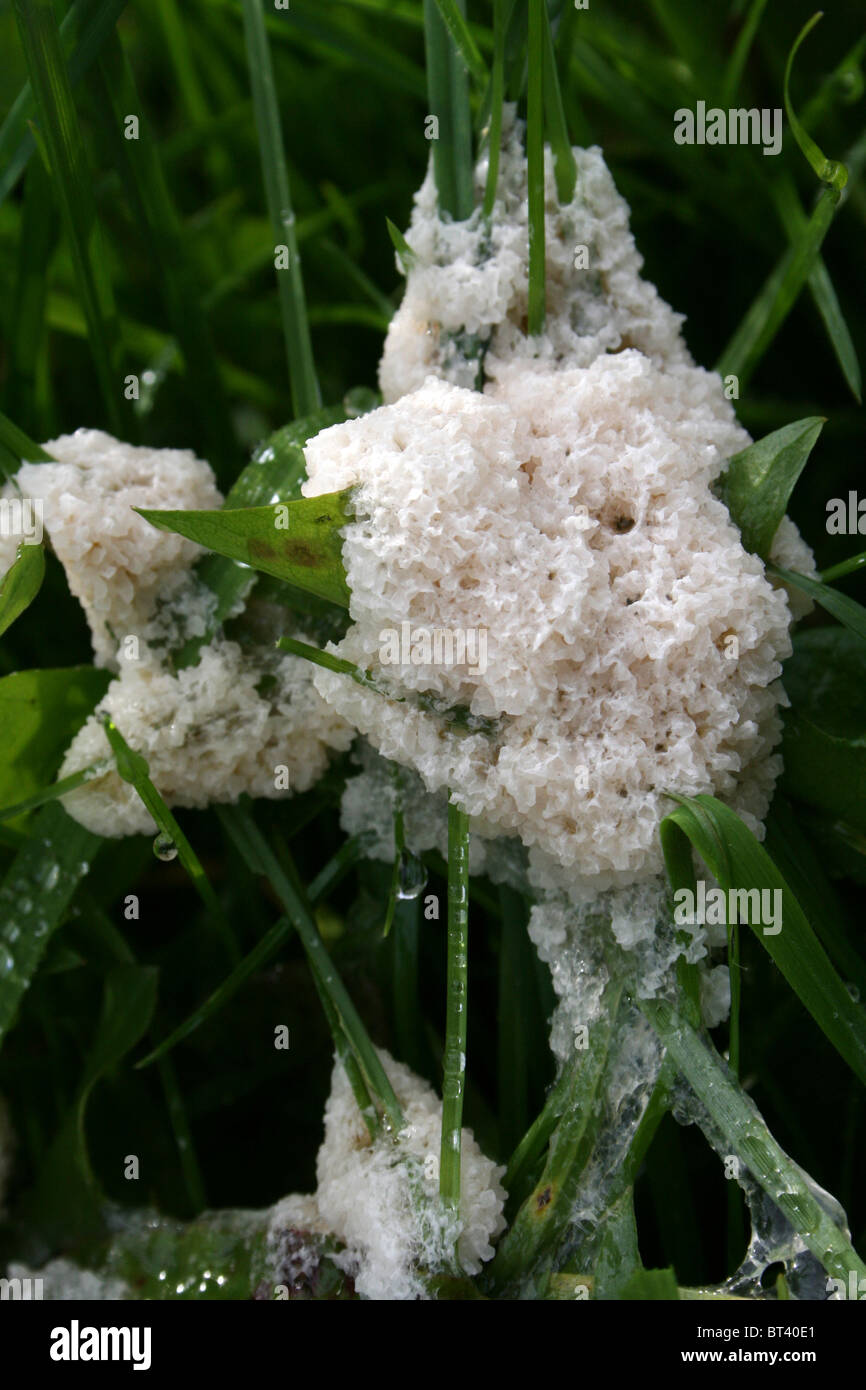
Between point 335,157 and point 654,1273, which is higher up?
point 335,157

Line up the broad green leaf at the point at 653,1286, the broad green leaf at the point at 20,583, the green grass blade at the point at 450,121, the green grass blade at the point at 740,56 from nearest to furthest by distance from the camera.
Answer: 1. the broad green leaf at the point at 653,1286
2. the broad green leaf at the point at 20,583
3. the green grass blade at the point at 450,121
4. the green grass blade at the point at 740,56

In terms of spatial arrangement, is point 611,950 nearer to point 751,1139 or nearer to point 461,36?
point 751,1139

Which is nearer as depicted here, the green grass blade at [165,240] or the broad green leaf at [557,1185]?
the broad green leaf at [557,1185]

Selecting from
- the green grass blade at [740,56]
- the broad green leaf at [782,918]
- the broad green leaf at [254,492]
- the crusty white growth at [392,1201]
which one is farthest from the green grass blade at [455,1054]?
the green grass blade at [740,56]

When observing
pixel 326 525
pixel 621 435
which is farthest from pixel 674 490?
pixel 326 525

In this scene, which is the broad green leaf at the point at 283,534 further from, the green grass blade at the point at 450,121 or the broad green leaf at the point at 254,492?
the green grass blade at the point at 450,121

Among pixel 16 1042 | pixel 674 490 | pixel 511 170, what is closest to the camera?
pixel 674 490
